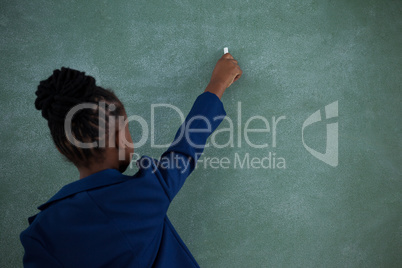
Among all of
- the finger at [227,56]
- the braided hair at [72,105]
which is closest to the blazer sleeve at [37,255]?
the braided hair at [72,105]

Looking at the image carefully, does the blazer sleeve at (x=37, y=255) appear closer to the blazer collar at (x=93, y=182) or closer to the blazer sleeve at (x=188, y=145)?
the blazer collar at (x=93, y=182)

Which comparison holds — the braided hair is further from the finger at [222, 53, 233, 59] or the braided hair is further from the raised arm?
the finger at [222, 53, 233, 59]

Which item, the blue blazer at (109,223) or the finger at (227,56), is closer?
the blue blazer at (109,223)

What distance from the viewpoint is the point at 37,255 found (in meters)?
0.61

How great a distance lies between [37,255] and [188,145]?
40 cm

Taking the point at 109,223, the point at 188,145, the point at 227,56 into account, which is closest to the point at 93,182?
the point at 109,223

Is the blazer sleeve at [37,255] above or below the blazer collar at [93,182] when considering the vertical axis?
below

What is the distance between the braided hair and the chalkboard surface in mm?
366

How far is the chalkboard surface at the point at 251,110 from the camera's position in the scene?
3.28 ft

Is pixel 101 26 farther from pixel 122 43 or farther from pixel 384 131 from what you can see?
pixel 384 131

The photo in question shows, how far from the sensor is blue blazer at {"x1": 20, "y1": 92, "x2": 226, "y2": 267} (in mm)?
614

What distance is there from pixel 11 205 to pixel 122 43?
651 millimetres

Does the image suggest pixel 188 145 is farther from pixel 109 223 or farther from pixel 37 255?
pixel 37 255

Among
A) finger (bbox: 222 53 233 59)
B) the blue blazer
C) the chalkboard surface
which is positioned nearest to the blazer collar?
the blue blazer
